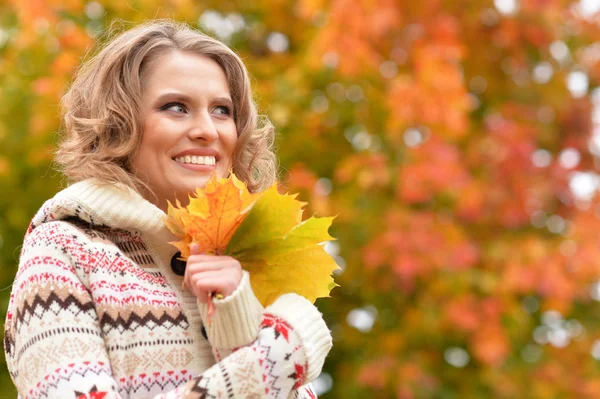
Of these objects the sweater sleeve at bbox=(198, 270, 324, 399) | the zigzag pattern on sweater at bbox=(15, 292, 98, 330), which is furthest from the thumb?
the zigzag pattern on sweater at bbox=(15, 292, 98, 330)

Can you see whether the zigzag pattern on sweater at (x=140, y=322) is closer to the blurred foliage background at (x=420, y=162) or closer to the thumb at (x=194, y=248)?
the thumb at (x=194, y=248)

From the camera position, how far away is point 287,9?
6332 mm

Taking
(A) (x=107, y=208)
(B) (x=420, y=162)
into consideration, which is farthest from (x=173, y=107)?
(B) (x=420, y=162)

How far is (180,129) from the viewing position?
6.78 feet

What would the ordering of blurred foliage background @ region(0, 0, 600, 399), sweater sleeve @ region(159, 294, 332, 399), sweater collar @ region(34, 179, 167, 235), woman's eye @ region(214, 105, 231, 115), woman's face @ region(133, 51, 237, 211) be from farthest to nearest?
1. blurred foliage background @ region(0, 0, 600, 399)
2. woman's eye @ region(214, 105, 231, 115)
3. woman's face @ region(133, 51, 237, 211)
4. sweater collar @ region(34, 179, 167, 235)
5. sweater sleeve @ region(159, 294, 332, 399)

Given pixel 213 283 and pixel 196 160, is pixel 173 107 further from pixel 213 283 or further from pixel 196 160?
pixel 213 283

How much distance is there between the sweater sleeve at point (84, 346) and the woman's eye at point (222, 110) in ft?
1.63

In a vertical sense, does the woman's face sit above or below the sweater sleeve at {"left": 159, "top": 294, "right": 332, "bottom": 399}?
above

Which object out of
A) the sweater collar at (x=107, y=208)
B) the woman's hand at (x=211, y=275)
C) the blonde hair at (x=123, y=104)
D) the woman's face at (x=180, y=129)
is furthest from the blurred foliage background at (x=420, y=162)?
the woman's hand at (x=211, y=275)

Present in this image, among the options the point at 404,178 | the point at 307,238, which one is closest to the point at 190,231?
the point at 307,238

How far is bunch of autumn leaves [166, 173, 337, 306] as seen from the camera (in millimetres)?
1860

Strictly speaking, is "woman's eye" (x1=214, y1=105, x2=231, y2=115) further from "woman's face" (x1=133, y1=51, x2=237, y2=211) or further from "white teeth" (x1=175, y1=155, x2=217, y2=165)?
"white teeth" (x1=175, y1=155, x2=217, y2=165)

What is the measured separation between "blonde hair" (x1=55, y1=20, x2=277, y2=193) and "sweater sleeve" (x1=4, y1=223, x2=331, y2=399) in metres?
0.27

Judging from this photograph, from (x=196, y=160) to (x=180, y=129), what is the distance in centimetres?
8
